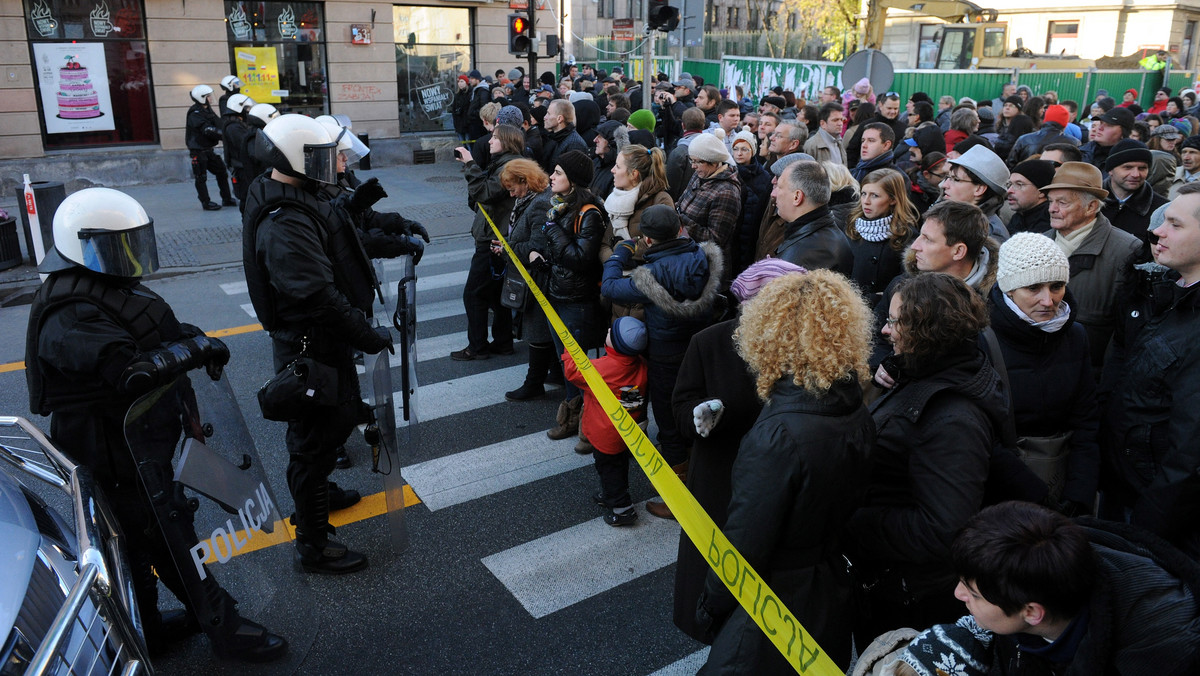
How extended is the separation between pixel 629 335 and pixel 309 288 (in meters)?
1.74

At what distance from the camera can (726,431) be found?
3.21m

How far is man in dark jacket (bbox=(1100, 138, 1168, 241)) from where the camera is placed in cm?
590

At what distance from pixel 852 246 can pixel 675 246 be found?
1321mm

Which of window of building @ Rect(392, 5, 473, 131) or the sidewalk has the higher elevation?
window of building @ Rect(392, 5, 473, 131)

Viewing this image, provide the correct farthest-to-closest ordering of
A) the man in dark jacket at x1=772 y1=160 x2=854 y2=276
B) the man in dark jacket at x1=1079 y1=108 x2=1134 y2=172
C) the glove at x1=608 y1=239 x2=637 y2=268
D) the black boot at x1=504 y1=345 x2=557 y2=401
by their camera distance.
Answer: the man in dark jacket at x1=1079 y1=108 x2=1134 y2=172 → the black boot at x1=504 y1=345 x2=557 y2=401 → the glove at x1=608 y1=239 x2=637 y2=268 → the man in dark jacket at x1=772 y1=160 x2=854 y2=276

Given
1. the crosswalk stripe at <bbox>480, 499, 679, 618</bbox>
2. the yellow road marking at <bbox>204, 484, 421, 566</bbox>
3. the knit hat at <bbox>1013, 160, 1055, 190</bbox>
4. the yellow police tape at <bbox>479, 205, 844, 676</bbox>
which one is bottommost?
the crosswalk stripe at <bbox>480, 499, 679, 618</bbox>

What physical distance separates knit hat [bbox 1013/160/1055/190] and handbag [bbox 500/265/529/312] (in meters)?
3.45

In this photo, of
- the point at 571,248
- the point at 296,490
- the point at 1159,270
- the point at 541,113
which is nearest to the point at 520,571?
the point at 296,490

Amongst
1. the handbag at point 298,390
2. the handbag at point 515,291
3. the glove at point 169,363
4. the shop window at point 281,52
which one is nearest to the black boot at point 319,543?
the handbag at point 298,390

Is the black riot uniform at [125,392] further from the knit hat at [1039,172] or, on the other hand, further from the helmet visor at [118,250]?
the knit hat at [1039,172]

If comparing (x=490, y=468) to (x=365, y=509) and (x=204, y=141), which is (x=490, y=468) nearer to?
(x=365, y=509)

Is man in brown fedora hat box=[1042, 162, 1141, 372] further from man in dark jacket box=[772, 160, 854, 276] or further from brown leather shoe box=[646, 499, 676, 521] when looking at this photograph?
brown leather shoe box=[646, 499, 676, 521]

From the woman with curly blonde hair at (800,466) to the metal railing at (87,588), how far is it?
179 cm

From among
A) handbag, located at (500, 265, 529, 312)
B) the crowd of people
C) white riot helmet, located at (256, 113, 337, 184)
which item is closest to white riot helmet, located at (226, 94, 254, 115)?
the crowd of people
